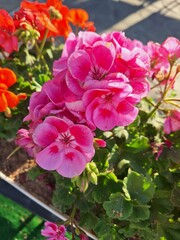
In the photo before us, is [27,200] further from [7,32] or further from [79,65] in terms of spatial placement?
[79,65]

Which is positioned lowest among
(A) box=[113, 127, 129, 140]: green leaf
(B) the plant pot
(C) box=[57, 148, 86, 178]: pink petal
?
(B) the plant pot

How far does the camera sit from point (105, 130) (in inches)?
31.4

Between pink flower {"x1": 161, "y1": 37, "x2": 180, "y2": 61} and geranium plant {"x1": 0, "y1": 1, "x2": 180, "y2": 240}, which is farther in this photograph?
pink flower {"x1": 161, "y1": 37, "x2": 180, "y2": 61}

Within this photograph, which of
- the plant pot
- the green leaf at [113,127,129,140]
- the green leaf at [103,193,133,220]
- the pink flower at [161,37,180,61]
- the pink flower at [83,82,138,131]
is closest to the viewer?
the pink flower at [83,82,138,131]

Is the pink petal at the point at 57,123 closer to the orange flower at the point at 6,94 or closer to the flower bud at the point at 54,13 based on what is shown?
the orange flower at the point at 6,94

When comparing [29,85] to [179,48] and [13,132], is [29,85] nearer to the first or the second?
[13,132]

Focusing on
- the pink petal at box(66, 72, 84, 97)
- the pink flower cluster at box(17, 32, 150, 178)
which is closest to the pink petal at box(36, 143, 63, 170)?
the pink flower cluster at box(17, 32, 150, 178)

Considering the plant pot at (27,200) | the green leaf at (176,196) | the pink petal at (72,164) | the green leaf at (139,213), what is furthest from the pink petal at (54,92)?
the plant pot at (27,200)

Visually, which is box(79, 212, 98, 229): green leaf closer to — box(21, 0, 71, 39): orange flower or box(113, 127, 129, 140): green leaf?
box(113, 127, 129, 140): green leaf

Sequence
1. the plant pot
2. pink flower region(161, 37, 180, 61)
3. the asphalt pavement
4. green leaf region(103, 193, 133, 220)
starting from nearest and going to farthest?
1. green leaf region(103, 193, 133, 220)
2. pink flower region(161, 37, 180, 61)
3. the plant pot
4. the asphalt pavement

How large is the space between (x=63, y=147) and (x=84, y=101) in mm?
113

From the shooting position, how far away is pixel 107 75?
774mm

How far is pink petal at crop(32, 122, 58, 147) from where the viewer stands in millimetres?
776

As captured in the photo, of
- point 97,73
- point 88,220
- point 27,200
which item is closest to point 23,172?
point 27,200
